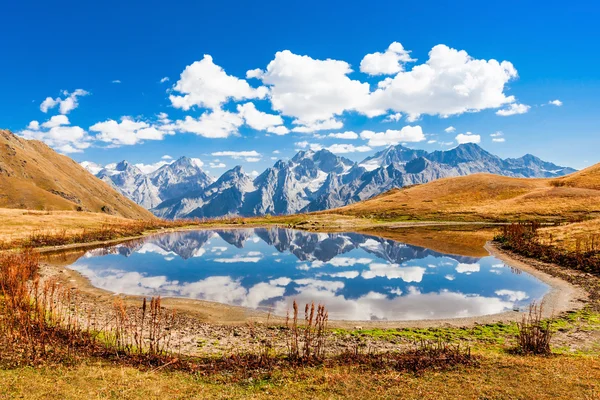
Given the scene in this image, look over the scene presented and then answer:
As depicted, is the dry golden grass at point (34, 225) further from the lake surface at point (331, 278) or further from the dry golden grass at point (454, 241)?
the dry golden grass at point (454, 241)

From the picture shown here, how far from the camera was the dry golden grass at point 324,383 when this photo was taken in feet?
50.5

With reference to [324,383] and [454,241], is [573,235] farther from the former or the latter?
[324,383]

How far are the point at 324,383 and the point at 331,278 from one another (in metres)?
33.6

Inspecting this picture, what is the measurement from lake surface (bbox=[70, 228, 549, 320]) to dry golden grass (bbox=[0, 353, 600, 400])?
14737mm

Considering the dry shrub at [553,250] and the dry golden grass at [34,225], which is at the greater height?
the dry golden grass at [34,225]

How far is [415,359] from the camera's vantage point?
64.7 feet

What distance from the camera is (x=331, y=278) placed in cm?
5041

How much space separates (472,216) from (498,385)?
138 m

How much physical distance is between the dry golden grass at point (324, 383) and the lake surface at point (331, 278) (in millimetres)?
14737

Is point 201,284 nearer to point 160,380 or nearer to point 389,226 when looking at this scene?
point 160,380

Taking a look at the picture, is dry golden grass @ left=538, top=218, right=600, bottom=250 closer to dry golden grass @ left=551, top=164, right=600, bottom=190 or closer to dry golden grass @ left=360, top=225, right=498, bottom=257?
dry golden grass @ left=360, top=225, right=498, bottom=257

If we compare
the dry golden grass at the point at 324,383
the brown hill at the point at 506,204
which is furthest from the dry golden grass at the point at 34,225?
the brown hill at the point at 506,204

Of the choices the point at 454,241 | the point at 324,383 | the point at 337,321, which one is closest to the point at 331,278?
the point at 337,321

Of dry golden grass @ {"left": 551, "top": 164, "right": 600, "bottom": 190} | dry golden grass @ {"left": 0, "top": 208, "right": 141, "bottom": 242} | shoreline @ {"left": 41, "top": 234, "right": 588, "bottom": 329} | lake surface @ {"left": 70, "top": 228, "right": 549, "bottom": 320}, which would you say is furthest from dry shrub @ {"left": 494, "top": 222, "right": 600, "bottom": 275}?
dry golden grass @ {"left": 551, "top": 164, "right": 600, "bottom": 190}
